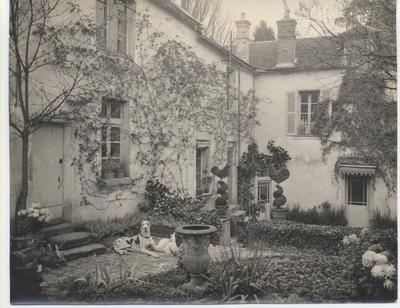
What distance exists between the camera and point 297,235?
6.70 metres

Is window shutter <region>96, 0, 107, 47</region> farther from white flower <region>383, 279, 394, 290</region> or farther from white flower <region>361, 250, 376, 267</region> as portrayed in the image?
white flower <region>383, 279, 394, 290</region>

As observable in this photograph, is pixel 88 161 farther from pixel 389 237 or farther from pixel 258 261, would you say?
pixel 389 237

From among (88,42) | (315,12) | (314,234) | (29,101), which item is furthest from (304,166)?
(29,101)

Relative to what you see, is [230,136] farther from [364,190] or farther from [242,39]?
[364,190]

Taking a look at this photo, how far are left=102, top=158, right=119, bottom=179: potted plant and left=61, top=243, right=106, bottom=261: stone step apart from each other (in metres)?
1.16

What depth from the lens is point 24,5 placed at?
4391mm

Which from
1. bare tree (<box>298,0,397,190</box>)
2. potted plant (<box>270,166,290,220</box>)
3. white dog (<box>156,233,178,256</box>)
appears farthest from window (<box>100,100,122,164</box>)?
bare tree (<box>298,0,397,190</box>)

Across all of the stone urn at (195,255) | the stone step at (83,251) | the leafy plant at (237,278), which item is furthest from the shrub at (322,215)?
the stone step at (83,251)

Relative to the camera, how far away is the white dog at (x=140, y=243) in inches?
192

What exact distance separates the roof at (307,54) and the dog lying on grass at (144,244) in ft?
12.2

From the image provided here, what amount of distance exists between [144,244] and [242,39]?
3.50 metres

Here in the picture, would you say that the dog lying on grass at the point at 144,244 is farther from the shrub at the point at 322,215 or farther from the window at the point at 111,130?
the shrub at the point at 322,215

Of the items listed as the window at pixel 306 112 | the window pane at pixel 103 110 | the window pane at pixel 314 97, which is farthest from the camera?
the window pane at pixel 314 97

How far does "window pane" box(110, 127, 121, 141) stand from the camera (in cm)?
571
